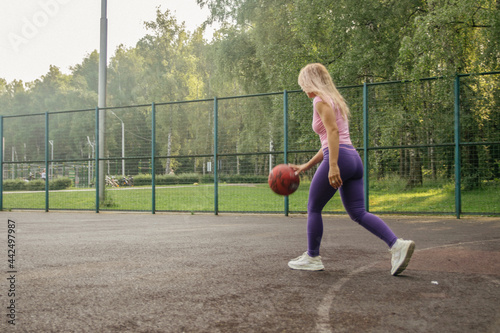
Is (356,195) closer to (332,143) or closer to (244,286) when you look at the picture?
(332,143)

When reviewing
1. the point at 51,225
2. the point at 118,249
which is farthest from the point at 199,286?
the point at 51,225

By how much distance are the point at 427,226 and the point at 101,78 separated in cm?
1100

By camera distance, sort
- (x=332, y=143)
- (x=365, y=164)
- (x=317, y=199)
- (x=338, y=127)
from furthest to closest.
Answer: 1. (x=365, y=164)
2. (x=317, y=199)
3. (x=338, y=127)
4. (x=332, y=143)

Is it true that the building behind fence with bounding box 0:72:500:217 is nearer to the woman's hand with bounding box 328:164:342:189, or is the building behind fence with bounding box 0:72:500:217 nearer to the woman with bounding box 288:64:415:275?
the woman with bounding box 288:64:415:275

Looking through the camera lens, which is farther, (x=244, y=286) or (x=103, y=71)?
(x=103, y=71)

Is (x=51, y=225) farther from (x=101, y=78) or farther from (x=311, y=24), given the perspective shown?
(x=311, y=24)

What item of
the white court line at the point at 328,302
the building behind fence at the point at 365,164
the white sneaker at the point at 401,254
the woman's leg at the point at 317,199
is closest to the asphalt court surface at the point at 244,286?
the white court line at the point at 328,302

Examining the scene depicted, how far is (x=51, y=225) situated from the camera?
9328 millimetres

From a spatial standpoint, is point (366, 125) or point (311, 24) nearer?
point (366, 125)

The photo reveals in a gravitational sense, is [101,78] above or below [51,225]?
above

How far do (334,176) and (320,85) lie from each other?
2.78ft

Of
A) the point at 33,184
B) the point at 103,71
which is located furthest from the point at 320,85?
the point at 33,184

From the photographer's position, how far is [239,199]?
16.0 m

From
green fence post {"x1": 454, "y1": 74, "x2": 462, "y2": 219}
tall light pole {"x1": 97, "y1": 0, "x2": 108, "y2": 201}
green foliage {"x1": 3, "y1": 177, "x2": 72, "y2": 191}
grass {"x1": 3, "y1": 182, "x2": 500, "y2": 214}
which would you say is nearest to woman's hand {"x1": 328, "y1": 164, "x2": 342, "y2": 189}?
green fence post {"x1": 454, "y1": 74, "x2": 462, "y2": 219}
